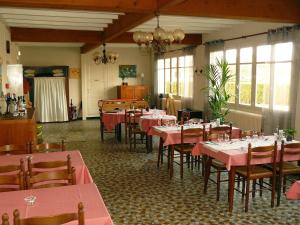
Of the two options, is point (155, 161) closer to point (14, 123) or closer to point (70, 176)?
point (14, 123)

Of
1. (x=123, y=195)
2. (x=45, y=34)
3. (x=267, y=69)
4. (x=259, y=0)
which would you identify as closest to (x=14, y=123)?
(x=123, y=195)

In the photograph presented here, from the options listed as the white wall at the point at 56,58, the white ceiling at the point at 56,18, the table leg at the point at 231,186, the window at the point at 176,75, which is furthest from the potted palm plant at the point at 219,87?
the white wall at the point at 56,58

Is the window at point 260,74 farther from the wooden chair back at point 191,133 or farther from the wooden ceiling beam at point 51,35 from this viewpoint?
the wooden ceiling beam at point 51,35

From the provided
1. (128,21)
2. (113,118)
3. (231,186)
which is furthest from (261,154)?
(113,118)

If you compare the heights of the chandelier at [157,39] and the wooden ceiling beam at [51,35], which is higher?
the wooden ceiling beam at [51,35]

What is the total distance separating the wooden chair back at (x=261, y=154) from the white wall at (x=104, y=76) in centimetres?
997

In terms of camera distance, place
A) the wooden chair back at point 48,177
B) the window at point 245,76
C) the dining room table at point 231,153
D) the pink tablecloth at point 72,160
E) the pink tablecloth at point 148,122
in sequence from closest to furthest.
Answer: the wooden chair back at point 48,177 → the pink tablecloth at point 72,160 → the dining room table at point 231,153 → the pink tablecloth at point 148,122 → the window at point 245,76

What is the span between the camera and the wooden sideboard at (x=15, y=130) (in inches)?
216

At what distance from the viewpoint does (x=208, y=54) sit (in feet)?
30.4

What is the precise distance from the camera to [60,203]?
274cm

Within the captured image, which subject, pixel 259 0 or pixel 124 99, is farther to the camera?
pixel 124 99

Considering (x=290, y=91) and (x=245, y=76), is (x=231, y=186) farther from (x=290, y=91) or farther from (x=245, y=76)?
(x=245, y=76)

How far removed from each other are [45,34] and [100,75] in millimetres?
5317

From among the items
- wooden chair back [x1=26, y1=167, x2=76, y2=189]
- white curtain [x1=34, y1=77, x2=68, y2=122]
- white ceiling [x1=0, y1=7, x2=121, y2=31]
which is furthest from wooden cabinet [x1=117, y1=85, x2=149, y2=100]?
wooden chair back [x1=26, y1=167, x2=76, y2=189]
